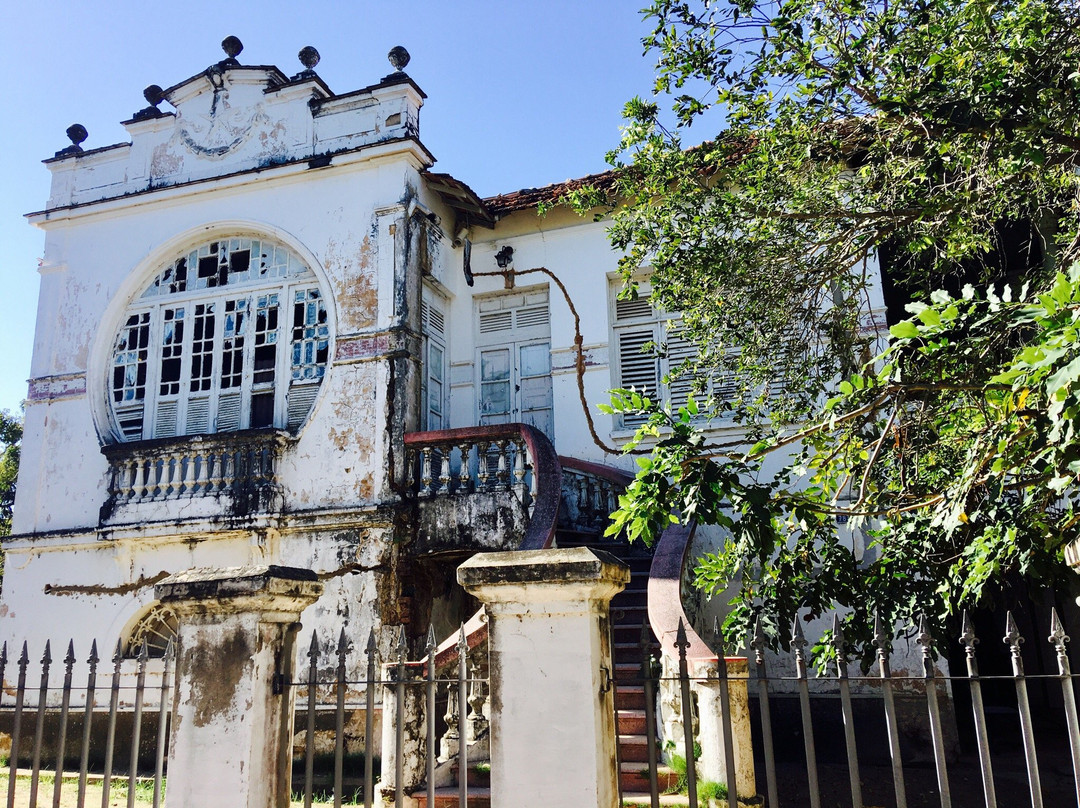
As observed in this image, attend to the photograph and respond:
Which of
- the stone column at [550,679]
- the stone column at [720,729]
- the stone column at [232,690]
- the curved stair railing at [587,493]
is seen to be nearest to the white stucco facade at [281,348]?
the curved stair railing at [587,493]

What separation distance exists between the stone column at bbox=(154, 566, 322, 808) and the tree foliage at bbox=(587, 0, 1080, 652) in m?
1.87

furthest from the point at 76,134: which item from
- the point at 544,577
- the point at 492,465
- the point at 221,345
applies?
the point at 544,577

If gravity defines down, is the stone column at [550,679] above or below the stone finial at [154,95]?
below

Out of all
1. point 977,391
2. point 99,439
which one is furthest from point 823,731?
point 99,439

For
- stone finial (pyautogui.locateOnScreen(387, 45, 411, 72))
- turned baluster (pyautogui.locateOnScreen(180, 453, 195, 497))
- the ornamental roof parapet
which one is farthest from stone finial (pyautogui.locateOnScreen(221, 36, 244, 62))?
turned baluster (pyautogui.locateOnScreen(180, 453, 195, 497))

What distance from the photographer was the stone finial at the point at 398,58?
11.0 metres

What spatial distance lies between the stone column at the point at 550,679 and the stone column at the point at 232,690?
3.60 feet

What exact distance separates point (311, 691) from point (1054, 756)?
7766mm

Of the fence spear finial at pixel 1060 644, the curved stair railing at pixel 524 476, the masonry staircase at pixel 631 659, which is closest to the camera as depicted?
the fence spear finial at pixel 1060 644

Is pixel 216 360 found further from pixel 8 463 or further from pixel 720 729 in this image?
pixel 8 463

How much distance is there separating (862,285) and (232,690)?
4.90 metres

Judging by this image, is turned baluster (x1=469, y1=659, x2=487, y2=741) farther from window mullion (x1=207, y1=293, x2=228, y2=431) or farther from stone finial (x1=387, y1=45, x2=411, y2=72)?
stone finial (x1=387, y1=45, x2=411, y2=72)

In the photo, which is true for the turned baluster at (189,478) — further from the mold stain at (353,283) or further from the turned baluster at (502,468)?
the turned baluster at (502,468)

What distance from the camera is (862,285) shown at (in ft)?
21.3
